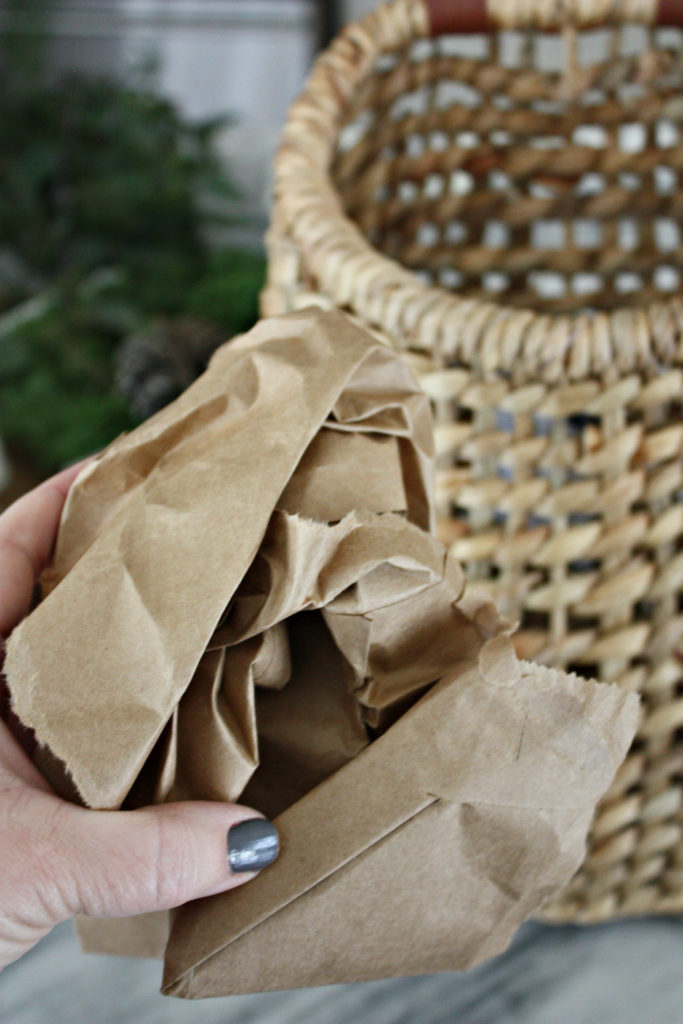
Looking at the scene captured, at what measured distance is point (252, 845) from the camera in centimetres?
A: 24

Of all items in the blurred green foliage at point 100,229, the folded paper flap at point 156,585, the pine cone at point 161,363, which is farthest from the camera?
the blurred green foliage at point 100,229

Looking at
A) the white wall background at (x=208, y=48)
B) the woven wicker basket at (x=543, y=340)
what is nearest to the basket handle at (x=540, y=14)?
the woven wicker basket at (x=543, y=340)

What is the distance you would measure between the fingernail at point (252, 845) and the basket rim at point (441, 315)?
166mm

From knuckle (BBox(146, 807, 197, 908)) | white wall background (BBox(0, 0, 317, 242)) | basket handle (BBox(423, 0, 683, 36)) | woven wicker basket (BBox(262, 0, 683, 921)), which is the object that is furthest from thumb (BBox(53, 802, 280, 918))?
white wall background (BBox(0, 0, 317, 242))

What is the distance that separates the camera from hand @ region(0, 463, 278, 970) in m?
0.22

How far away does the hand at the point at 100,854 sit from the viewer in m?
0.22

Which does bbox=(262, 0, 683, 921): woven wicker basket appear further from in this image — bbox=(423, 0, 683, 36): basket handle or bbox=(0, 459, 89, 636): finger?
bbox=(0, 459, 89, 636): finger

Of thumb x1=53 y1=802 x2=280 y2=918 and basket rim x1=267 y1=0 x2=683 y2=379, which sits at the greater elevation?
basket rim x1=267 y1=0 x2=683 y2=379

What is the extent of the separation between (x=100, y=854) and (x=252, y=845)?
4 centimetres

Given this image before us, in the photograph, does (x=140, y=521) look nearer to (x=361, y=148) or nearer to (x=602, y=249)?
(x=361, y=148)

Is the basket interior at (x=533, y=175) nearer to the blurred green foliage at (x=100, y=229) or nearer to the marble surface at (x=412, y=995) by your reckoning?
the blurred green foliage at (x=100, y=229)

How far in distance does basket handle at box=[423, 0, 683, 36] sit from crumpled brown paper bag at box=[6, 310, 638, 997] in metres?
0.28

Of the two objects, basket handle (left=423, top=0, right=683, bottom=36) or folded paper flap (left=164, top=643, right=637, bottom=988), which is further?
basket handle (left=423, top=0, right=683, bottom=36)

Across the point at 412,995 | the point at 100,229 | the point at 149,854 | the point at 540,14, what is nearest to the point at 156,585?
the point at 149,854
